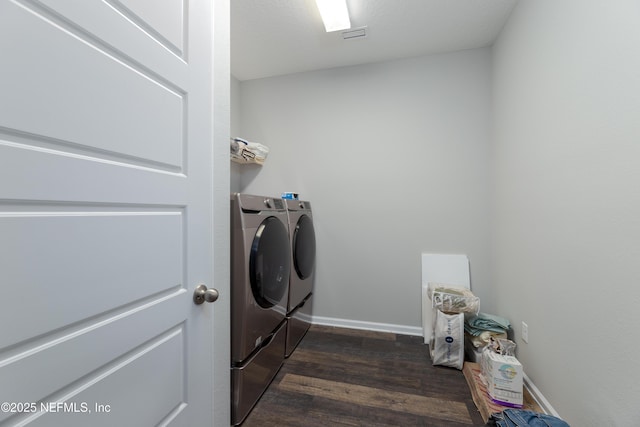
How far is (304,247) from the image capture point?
2240 millimetres

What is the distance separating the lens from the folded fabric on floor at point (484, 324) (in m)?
1.80

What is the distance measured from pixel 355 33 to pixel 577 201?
189 cm

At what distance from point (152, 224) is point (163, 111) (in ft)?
1.18

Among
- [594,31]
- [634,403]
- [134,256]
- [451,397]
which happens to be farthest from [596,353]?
[134,256]

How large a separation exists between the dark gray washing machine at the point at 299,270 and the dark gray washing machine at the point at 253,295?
0.96 ft

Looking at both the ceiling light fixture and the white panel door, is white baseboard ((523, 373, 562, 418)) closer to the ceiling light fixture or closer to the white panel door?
the white panel door

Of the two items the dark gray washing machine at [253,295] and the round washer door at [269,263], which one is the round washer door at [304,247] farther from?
the dark gray washing machine at [253,295]

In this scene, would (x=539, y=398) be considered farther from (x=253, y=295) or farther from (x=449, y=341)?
(x=253, y=295)

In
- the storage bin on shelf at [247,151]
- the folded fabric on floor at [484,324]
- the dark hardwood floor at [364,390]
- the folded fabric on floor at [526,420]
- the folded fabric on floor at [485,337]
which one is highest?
the storage bin on shelf at [247,151]

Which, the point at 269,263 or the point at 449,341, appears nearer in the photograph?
the point at 269,263

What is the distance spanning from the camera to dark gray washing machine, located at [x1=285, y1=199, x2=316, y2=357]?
2.03 meters

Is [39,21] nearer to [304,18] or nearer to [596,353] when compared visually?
[304,18]

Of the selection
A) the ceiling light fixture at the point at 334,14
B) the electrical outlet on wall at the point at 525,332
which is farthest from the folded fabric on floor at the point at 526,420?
the ceiling light fixture at the point at 334,14

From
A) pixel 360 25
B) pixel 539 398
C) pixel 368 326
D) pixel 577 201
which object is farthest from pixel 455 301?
pixel 360 25
